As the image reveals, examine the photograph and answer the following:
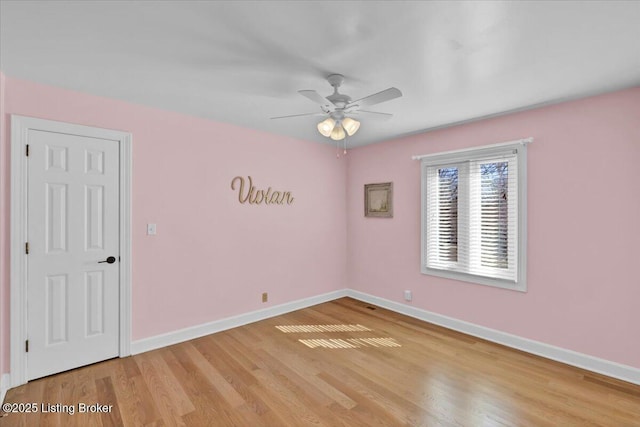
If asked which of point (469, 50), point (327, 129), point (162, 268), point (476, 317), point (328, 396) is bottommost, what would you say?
point (328, 396)

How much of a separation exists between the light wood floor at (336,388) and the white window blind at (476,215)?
849 mm

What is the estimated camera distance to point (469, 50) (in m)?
1.92

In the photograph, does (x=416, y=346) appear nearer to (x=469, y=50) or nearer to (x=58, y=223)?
(x=469, y=50)

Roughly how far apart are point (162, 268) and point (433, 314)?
327cm

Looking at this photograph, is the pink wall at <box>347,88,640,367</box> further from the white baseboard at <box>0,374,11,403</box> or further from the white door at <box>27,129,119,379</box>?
the white baseboard at <box>0,374,11,403</box>

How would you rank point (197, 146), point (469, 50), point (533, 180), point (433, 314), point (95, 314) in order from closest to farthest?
1. point (469, 50)
2. point (95, 314)
3. point (533, 180)
4. point (197, 146)
5. point (433, 314)

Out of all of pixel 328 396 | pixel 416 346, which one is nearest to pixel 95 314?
pixel 328 396

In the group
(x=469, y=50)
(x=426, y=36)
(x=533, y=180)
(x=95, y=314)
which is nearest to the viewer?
(x=426, y=36)

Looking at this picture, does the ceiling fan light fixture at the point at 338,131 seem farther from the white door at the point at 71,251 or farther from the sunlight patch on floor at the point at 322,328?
the sunlight patch on floor at the point at 322,328

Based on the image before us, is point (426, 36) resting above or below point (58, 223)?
above

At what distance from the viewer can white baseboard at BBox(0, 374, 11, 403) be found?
2.21m

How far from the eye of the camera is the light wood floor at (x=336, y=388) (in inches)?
80.7

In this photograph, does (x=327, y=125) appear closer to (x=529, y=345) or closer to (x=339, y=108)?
(x=339, y=108)

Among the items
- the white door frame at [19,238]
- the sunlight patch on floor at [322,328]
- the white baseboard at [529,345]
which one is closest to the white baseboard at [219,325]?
the sunlight patch on floor at [322,328]
